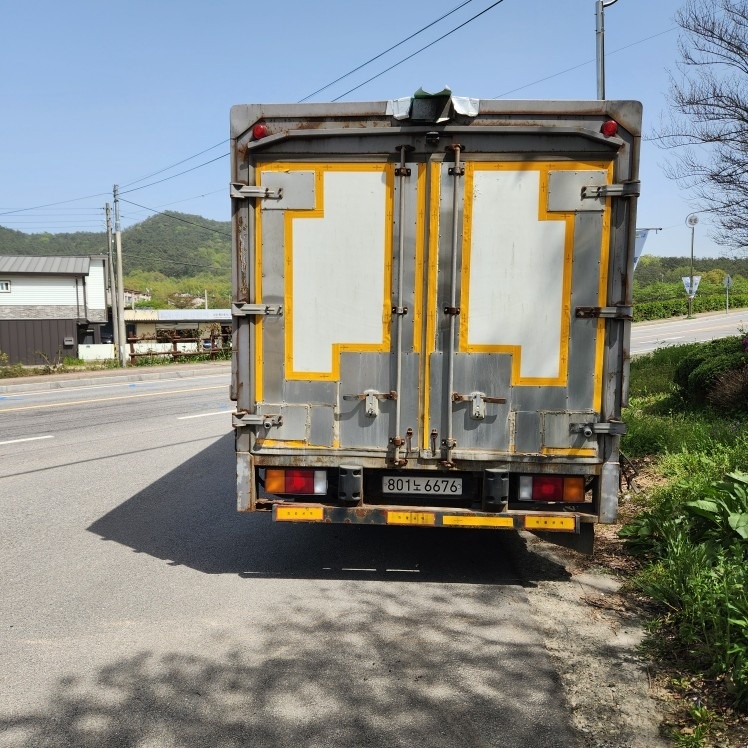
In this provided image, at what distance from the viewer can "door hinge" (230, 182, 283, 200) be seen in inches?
184

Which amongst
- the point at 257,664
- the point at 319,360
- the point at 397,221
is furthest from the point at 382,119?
the point at 257,664

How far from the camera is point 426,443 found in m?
4.79

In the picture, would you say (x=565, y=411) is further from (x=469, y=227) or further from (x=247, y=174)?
(x=247, y=174)

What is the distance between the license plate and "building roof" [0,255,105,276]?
38.9 meters

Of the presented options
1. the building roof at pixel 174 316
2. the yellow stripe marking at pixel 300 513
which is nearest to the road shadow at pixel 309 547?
the yellow stripe marking at pixel 300 513

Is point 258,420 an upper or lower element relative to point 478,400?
lower

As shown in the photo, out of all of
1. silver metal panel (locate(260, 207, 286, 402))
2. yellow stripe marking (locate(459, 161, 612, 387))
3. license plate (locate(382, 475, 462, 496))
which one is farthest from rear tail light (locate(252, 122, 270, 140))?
license plate (locate(382, 475, 462, 496))

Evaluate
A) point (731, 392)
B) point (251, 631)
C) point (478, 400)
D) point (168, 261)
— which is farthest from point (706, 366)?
point (168, 261)

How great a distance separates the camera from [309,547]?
5891mm

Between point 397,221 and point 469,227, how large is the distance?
489 millimetres

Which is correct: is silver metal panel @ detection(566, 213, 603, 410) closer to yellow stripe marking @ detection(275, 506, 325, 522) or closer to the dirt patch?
the dirt patch

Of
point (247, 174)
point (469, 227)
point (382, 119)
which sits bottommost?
point (469, 227)

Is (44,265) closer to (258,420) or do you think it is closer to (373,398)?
(258,420)

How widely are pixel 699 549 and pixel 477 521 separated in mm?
1468
